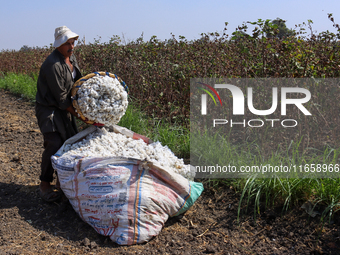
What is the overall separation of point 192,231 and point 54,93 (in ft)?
5.48

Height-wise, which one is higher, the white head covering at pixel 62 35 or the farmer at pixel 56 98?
the white head covering at pixel 62 35

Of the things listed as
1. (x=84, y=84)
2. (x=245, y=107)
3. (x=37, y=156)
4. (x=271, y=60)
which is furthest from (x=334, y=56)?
(x=37, y=156)

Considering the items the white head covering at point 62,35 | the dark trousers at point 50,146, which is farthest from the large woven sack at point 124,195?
the white head covering at point 62,35

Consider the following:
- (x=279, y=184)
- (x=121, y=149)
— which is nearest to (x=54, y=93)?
(x=121, y=149)

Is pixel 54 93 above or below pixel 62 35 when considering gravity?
below

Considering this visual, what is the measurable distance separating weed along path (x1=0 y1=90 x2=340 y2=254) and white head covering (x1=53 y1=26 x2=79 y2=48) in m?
1.49

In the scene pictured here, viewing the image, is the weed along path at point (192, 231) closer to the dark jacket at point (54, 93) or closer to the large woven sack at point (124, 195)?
the large woven sack at point (124, 195)

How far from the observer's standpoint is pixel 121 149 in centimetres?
303

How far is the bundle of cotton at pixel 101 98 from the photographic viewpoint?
2.84 metres

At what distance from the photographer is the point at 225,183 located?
3234 millimetres

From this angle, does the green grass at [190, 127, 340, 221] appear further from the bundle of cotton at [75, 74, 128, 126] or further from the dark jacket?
the dark jacket

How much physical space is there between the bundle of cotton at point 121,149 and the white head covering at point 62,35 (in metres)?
0.86

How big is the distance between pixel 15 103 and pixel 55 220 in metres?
5.17

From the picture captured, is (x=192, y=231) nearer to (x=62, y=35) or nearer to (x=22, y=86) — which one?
(x=62, y=35)
